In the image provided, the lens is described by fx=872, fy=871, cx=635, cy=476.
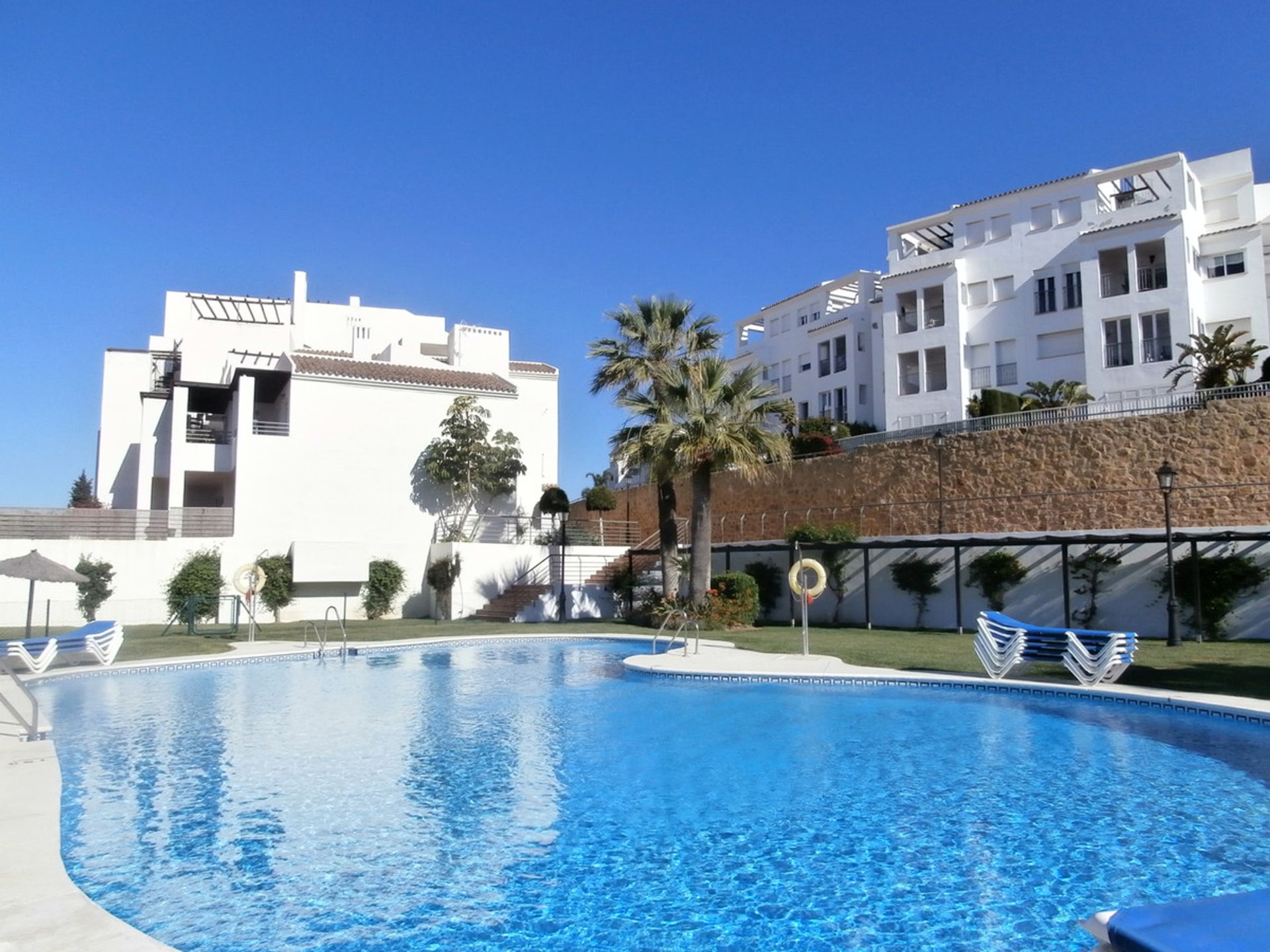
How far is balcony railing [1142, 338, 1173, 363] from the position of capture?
1243 inches

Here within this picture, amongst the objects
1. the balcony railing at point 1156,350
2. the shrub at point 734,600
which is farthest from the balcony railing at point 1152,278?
the shrub at point 734,600

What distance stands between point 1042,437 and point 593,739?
1849 centimetres

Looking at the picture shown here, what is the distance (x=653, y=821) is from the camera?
22.1 ft

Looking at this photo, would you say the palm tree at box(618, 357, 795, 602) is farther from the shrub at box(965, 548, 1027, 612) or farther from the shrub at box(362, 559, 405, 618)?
the shrub at box(362, 559, 405, 618)

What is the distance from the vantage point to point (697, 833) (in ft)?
21.1

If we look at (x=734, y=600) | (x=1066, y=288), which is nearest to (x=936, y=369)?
(x=1066, y=288)

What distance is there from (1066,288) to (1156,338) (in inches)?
167

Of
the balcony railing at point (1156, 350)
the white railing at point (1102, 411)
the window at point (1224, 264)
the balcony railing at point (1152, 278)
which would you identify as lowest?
the white railing at point (1102, 411)

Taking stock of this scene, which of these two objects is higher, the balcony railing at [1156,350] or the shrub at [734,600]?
the balcony railing at [1156,350]

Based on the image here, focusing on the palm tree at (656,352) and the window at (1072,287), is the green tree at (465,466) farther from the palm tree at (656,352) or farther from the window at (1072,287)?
the window at (1072,287)

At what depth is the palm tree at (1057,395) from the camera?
29.9 meters

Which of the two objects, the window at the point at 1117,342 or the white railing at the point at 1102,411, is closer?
the white railing at the point at 1102,411

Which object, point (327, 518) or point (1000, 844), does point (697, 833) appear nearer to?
point (1000, 844)

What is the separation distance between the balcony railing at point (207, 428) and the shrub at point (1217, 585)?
93.0ft
